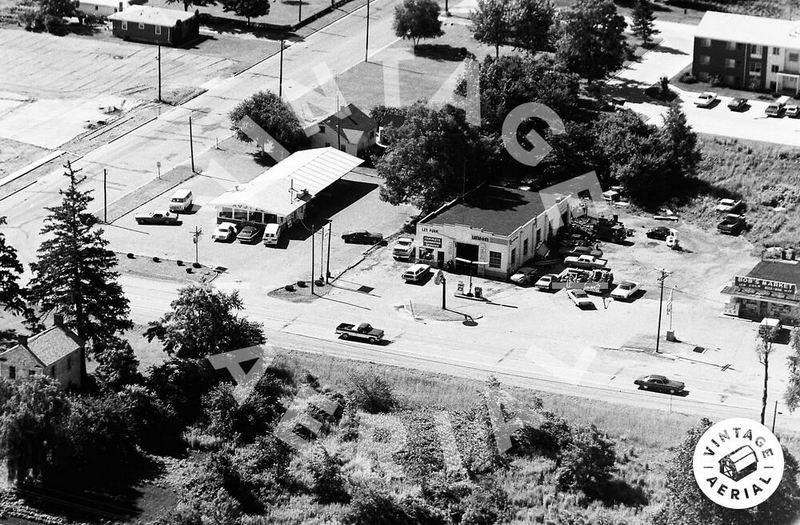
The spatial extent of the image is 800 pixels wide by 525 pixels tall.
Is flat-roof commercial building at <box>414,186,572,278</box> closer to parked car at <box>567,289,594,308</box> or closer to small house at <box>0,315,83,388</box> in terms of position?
parked car at <box>567,289,594,308</box>

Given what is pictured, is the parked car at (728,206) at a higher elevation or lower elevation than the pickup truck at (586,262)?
higher

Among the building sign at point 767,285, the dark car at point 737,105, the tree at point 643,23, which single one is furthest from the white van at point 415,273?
the tree at point 643,23

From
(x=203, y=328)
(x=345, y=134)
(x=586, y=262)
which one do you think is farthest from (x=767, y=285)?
(x=345, y=134)

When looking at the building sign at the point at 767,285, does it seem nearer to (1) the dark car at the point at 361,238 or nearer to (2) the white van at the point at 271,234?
(1) the dark car at the point at 361,238

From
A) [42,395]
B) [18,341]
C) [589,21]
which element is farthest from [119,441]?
[589,21]

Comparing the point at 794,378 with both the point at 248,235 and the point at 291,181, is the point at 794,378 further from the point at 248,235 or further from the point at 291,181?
the point at 291,181
